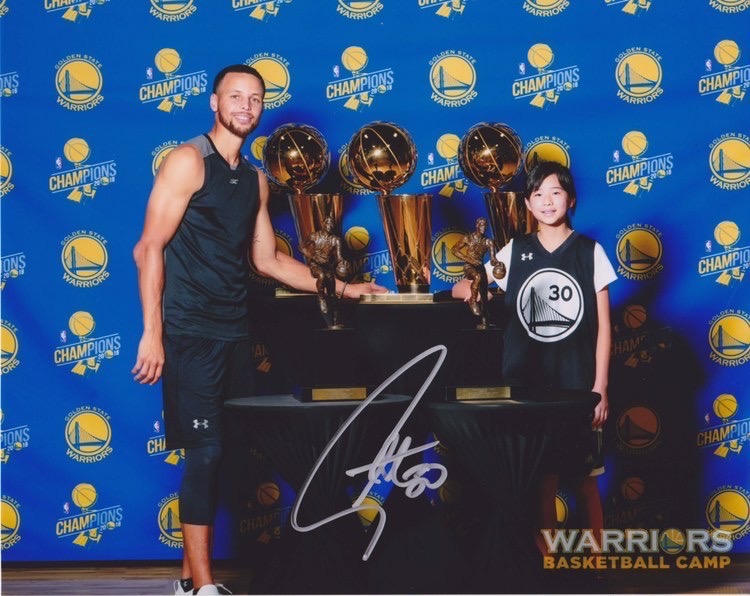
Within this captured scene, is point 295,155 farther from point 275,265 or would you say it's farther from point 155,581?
point 155,581

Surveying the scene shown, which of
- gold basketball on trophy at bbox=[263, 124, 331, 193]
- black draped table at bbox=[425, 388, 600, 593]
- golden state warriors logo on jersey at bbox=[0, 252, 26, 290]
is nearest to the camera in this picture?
black draped table at bbox=[425, 388, 600, 593]

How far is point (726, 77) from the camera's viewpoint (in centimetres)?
360

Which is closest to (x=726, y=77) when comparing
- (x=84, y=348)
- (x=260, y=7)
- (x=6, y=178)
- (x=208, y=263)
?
(x=260, y=7)

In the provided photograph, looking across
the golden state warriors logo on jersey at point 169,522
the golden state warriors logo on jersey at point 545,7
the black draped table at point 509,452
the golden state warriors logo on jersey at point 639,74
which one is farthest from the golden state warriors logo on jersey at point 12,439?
the golden state warriors logo on jersey at point 639,74

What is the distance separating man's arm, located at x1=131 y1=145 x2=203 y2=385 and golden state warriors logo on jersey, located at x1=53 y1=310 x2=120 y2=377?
0.74 m

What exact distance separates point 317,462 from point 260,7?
5.94ft

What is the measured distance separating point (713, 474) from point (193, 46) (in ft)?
8.23

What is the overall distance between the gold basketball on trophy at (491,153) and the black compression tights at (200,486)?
1247 mm

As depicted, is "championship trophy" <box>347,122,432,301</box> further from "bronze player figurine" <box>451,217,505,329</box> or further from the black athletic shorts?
the black athletic shorts

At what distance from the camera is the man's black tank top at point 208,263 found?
296 cm

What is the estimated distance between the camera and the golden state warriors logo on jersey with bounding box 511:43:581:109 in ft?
11.8

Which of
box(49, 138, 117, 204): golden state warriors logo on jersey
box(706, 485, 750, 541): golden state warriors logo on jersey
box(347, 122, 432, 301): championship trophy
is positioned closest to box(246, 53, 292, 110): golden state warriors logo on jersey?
box(347, 122, 432, 301): championship trophy

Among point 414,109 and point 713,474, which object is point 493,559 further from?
point 414,109

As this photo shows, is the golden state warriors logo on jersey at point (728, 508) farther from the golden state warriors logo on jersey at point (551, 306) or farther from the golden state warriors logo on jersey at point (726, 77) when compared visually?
the golden state warriors logo on jersey at point (726, 77)
